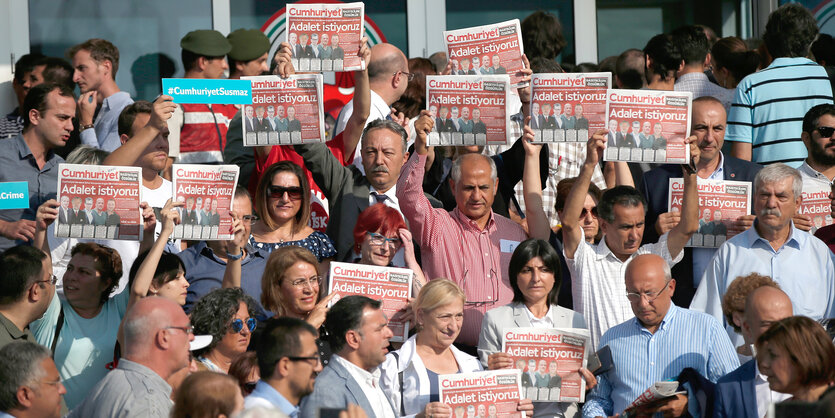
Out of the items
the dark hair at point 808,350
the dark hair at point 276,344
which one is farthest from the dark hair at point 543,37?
the dark hair at point 276,344

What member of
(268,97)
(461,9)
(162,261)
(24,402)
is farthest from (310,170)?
(461,9)

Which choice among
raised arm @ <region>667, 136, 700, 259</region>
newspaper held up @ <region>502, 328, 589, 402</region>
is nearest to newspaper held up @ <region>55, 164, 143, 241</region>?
newspaper held up @ <region>502, 328, 589, 402</region>

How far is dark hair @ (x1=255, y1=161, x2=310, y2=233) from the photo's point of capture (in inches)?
324

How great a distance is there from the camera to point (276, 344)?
6.12 m

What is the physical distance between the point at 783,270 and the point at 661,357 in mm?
1238

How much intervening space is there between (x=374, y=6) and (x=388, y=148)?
4473mm

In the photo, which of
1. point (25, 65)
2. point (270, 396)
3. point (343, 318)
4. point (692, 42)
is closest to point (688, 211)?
point (692, 42)

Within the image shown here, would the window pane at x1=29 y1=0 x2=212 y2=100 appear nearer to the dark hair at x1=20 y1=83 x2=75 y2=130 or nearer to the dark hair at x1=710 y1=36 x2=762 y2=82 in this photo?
the dark hair at x1=20 y1=83 x2=75 y2=130

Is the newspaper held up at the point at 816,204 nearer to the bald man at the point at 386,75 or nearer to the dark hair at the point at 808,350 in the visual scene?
the dark hair at the point at 808,350

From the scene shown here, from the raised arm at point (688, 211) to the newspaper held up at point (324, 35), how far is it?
92.6 inches

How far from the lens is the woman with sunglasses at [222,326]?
7031mm

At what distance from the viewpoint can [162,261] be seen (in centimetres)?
751

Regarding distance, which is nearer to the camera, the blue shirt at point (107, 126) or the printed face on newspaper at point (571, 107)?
the printed face on newspaper at point (571, 107)

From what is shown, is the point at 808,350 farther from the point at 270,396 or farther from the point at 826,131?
the point at 826,131
